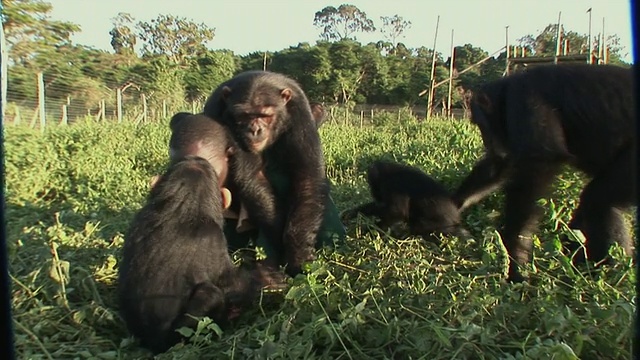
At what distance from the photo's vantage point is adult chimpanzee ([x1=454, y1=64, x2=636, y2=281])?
4.71 metres

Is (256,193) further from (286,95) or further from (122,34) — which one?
(122,34)

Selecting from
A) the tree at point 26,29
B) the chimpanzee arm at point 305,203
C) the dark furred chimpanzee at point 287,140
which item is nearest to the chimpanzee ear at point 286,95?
the dark furred chimpanzee at point 287,140

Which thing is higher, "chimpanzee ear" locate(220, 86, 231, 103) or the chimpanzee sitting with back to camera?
"chimpanzee ear" locate(220, 86, 231, 103)

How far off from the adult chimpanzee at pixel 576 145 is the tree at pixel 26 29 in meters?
18.7

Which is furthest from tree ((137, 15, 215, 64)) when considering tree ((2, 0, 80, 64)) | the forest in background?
tree ((2, 0, 80, 64))

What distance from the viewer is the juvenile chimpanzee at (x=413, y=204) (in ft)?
18.9

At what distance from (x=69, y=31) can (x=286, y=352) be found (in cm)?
2599

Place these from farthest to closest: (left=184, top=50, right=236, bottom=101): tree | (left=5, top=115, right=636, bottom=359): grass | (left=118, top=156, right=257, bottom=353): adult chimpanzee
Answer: (left=184, top=50, right=236, bottom=101): tree < (left=118, top=156, right=257, bottom=353): adult chimpanzee < (left=5, top=115, right=636, bottom=359): grass

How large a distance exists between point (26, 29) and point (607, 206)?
70.4 feet

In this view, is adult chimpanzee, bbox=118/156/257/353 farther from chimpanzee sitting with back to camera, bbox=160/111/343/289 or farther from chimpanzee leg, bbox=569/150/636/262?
chimpanzee leg, bbox=569/150/636/262

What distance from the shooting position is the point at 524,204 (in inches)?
198

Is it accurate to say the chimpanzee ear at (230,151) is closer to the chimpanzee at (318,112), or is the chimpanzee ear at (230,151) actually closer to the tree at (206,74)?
the chimpanzee at (318,112)

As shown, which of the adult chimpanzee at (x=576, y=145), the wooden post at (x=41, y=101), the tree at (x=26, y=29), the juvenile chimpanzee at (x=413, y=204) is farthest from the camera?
the tree at (x=26, y=29)

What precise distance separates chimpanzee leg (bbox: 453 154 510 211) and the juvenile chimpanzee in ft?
1.10
